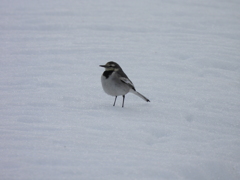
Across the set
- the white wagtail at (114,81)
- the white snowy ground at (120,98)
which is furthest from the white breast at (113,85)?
the white snowy ground at (120,98)

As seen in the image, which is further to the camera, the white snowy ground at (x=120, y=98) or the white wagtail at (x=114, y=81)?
the white wagtail at (x=114, y=81)

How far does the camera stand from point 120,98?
7.17 m

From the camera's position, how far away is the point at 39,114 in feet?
18.6

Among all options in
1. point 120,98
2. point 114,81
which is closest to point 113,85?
point 114,81

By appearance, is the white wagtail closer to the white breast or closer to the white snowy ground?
the white breast

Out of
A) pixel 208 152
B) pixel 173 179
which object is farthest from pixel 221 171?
pixel 173 179

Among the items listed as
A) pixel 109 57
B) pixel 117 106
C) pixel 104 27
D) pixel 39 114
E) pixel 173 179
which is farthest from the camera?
pixel 104 27

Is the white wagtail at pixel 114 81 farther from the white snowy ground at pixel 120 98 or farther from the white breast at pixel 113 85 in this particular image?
the white snowy ground at pixel 120 98

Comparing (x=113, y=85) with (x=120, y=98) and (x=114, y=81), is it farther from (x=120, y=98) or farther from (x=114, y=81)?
(x=120, y=98)

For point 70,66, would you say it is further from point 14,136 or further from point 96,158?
point 96,158

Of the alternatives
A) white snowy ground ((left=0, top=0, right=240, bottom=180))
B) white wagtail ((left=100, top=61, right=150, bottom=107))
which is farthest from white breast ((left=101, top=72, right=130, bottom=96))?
white snowy ground ((left=0, top=0, right=240, bottom=180))

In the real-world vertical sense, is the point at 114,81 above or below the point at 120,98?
above

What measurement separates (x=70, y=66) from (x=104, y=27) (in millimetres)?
Answer: 2423

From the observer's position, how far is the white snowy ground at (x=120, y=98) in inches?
174
